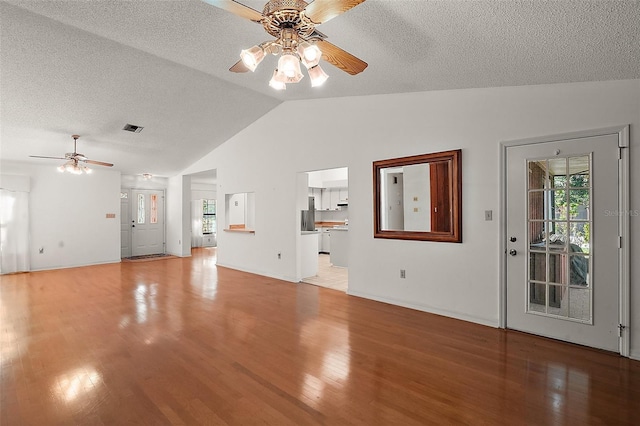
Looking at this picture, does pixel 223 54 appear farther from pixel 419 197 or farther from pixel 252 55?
pixel 419 197

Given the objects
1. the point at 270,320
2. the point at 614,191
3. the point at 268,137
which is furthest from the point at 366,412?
the point at 268,137

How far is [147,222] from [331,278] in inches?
269

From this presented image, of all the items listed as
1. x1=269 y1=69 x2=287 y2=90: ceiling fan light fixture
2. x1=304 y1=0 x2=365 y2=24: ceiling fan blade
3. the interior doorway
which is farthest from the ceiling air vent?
the interior doorway

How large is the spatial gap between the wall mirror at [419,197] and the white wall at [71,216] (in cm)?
751

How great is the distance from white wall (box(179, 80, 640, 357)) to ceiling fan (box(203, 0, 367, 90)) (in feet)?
7.24

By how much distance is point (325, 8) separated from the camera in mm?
1717

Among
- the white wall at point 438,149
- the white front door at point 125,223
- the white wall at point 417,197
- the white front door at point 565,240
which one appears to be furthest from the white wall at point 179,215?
the white front door at point 565,240

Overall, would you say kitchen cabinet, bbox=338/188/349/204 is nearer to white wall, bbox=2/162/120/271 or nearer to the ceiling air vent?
the ceiling air vent

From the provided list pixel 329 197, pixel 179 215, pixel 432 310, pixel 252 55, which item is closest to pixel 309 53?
pixel 252 55

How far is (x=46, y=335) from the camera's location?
346 cm

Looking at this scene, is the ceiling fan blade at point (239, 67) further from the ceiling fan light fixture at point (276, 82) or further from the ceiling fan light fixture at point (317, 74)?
the ceiling fan light fixture at point (317, 74)

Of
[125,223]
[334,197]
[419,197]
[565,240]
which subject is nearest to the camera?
[565,240]

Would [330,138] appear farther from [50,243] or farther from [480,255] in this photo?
[50,243]

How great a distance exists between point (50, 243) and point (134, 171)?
2.59 meters
